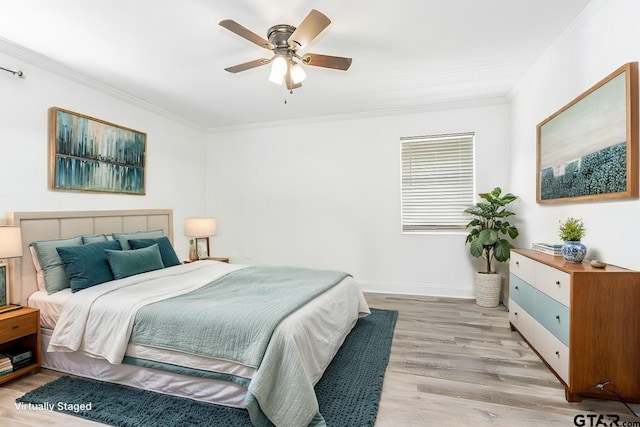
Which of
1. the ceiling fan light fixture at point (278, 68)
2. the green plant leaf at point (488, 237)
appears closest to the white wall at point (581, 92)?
the green plant leaf at point (488, 237)

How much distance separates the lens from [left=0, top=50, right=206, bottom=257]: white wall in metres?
2.77

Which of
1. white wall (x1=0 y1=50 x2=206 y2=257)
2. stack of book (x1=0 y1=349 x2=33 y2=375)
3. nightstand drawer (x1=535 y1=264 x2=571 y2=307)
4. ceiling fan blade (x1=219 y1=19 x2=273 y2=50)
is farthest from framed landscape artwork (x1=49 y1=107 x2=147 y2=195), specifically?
nightstand drawer (x1=535 y1=264 x2=571 y2=307)

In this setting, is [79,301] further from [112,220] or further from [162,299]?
[112,220]

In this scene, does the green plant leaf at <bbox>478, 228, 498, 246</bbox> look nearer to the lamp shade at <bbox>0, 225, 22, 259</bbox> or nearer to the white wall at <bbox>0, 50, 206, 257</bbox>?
the white wall at <bbox>0, 50, 206, 257</bbox>

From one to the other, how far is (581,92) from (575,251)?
50.0 inches

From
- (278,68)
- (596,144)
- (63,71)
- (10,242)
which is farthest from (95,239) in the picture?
(596,144)

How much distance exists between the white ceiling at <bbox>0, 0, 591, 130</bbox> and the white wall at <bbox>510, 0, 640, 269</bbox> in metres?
0.17

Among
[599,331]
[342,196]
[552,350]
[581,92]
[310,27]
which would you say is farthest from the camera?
[342,196]

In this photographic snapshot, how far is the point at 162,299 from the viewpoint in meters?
2.34

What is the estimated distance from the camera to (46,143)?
10.00ft

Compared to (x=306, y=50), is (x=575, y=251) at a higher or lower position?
lower

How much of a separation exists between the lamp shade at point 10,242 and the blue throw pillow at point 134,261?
2.09ft

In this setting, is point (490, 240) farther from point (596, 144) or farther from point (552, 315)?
point (596, 144)

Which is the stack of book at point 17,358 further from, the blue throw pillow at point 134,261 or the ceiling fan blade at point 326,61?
the ceiling fan blade at point 326,61
